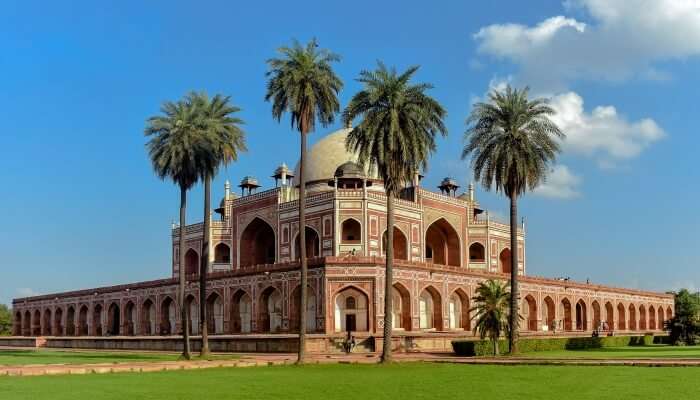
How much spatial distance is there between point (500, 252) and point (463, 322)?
14.8 m

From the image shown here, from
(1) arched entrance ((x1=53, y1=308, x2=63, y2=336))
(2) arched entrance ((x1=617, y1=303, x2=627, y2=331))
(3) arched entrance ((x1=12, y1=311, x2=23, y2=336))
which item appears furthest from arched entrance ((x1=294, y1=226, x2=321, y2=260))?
(3) arched entrance ((x1=12, y1=311, x2=23, y2=336))

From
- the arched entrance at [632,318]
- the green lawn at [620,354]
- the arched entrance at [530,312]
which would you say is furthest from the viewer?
the arched entrance at [632,318]

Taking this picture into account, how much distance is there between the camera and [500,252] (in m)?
68.0

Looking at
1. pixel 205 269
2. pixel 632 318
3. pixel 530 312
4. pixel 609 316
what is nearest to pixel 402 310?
pixel 530 312

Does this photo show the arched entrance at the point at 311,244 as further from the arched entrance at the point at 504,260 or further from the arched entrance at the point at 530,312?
the arched entrance at the point at 504,260

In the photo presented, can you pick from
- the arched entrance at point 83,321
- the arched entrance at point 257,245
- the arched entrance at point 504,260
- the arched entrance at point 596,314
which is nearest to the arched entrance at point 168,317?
the arched entrance at point 257,245

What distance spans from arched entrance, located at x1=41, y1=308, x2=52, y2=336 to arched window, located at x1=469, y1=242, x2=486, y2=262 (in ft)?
141

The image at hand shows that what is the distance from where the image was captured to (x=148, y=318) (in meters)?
63.2

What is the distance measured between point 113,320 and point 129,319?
327 cm

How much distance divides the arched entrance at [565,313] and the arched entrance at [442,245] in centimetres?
1038

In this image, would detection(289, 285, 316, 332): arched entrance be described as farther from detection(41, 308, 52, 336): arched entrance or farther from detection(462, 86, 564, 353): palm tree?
detection(41, 308, 52, 336): arched entrance

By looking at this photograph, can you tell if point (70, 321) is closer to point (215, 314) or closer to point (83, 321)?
point (83, 321)

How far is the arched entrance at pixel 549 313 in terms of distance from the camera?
63.9 meters

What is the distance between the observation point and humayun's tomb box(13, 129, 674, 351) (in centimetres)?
4738
